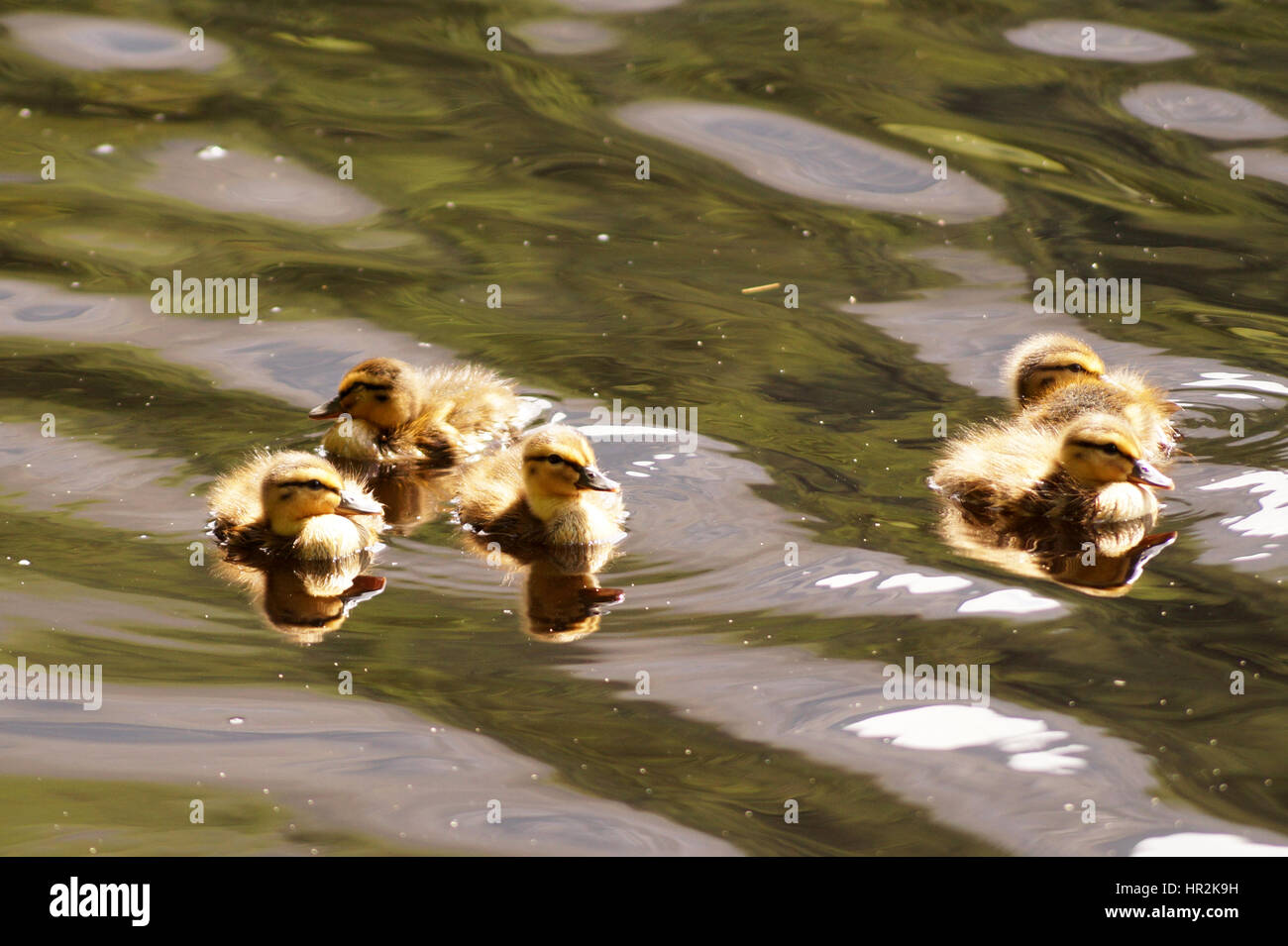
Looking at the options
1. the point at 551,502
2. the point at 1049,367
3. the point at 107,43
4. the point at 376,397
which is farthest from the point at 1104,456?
the point at 107,43

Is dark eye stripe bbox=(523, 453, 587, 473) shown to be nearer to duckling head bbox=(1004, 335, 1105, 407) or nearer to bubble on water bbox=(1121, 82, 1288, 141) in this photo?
duckling head bbox=(1004, 335, 1105, 407)

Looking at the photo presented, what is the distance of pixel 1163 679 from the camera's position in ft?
13.1

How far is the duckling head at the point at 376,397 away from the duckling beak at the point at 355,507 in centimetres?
66

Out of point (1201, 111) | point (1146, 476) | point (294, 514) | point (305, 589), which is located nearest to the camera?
point (305, 589)

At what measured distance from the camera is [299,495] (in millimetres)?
4527

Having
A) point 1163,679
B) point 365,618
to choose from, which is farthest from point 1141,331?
point 365,618

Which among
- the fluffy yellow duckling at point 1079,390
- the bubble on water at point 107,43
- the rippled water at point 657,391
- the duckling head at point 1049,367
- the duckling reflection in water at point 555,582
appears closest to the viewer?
the rippled water at point 657,391

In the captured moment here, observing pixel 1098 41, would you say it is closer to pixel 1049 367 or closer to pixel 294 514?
pixel 1049 367

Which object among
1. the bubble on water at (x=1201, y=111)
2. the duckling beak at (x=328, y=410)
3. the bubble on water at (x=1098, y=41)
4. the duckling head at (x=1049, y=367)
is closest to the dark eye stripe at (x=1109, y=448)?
the duckling head at (x=1049, y=367)

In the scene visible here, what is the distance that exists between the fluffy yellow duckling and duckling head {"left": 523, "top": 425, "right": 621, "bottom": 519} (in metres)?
1.51

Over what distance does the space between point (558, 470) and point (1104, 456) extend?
1.63 m

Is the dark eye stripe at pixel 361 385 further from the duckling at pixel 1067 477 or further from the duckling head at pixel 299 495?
the duckling at pixel 1067 477

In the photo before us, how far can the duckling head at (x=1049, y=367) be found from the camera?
5.45 meters

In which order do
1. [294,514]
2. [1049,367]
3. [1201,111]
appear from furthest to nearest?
[1201,111]
[1049,367]
[294,514]
